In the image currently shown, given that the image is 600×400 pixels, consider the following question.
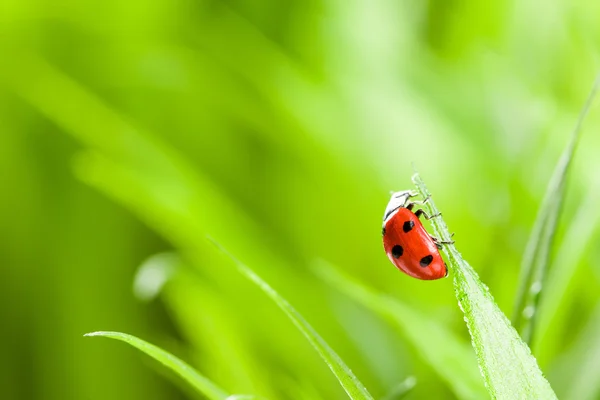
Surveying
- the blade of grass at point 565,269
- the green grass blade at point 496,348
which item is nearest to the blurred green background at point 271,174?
the blade of grass at point 565,269

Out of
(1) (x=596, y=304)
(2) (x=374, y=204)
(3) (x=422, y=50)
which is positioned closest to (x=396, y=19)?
(3) (x=422, y=50)

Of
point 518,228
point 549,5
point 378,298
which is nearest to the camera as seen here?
point 378,298

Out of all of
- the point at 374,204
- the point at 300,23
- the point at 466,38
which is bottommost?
the point at 374,204

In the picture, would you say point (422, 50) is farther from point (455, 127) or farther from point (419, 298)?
point (419, 298)

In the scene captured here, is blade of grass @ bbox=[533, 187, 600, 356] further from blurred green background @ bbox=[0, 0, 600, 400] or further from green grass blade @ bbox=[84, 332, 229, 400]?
green grass blade @ bbox=[84, 332, 229, 400]

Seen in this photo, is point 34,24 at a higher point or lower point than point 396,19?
higher

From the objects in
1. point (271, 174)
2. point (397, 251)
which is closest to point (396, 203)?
point (397, 251)

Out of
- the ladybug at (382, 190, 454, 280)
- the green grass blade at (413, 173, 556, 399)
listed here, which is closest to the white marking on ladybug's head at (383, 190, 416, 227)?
the ladybug at (382, 190, 454, 280)
